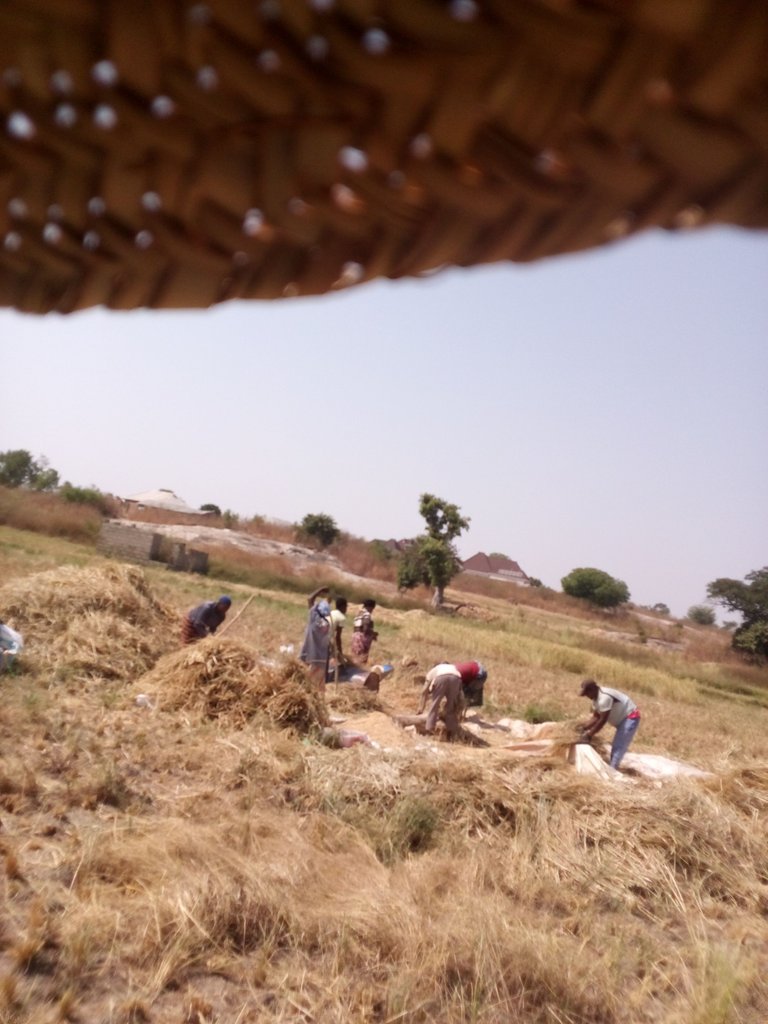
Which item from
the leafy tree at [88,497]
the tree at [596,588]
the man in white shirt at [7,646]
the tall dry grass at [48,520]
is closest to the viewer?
the man in white shirt at [7,646]

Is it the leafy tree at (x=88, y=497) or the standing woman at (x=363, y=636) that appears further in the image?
the leafy tree at (x=88, y=497)

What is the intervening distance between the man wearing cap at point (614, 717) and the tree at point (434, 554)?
31.5 metres

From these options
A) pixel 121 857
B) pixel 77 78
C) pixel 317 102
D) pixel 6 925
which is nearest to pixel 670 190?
pixel 317 102

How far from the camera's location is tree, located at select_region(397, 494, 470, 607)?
42000 mm

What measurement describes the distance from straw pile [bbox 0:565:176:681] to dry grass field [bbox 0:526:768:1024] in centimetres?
7

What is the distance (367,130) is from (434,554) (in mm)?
41695

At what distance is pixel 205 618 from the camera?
9125 mm

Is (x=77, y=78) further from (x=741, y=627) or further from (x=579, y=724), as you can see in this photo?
(x=741, y=627)

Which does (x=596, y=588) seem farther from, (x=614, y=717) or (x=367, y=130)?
(x=367, y=130)

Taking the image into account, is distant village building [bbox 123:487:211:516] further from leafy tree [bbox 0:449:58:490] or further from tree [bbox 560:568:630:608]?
tree [bbox 560:568:630:608]

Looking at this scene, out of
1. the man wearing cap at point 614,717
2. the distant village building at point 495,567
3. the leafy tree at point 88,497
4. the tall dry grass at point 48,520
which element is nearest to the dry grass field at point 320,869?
the man wearing cap at point 614,717

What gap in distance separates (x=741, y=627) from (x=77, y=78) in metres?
40.9

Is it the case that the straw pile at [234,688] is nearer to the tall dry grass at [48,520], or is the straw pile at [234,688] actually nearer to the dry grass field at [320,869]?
the dry grass field at [320,869]

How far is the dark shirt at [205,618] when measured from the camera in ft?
29.5
